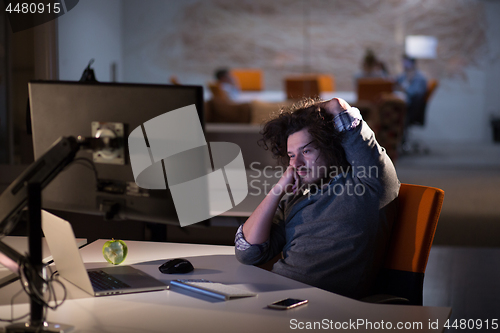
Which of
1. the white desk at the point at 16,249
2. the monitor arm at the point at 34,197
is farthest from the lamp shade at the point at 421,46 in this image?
the monitor arm at the point at 34,197

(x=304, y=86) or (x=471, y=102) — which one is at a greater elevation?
(x=304, y=86)

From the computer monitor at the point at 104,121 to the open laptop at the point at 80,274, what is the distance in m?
0.11

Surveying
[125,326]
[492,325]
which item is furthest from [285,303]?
[492,325]

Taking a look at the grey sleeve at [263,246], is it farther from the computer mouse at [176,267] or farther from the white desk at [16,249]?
the white desk at [16,249]

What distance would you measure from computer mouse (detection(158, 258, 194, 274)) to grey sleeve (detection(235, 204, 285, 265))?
0.54 ft

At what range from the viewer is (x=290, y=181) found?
1557 millimetres

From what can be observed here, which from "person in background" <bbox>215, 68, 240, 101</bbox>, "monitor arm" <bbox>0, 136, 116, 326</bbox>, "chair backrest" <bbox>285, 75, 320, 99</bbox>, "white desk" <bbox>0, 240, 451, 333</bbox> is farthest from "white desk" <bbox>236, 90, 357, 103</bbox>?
"monitor arm" <bbox>0, 136, 116, 326</bbox>

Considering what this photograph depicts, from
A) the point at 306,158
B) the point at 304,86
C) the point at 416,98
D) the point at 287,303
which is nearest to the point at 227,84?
the point at 304,86

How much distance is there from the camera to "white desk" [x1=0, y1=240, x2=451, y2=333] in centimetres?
107

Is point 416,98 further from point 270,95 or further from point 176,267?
point 176,267

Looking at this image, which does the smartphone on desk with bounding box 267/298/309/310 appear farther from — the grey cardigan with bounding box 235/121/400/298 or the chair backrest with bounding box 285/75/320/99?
the chair backrest with bounding box 285/75/320/99

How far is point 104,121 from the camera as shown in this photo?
4.10ft

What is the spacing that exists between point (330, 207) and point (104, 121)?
0.65 meters

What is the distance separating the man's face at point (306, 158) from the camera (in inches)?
60.7
